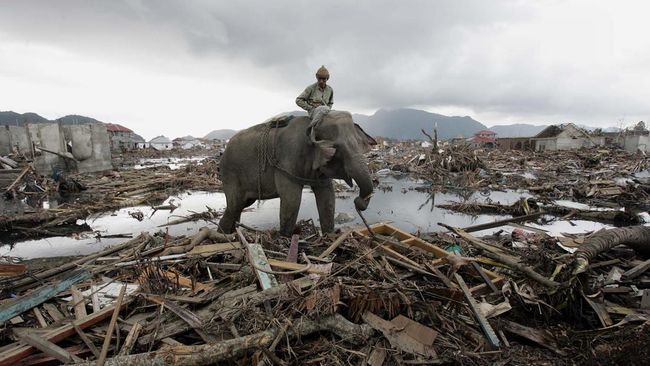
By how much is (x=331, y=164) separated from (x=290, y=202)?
1016mm

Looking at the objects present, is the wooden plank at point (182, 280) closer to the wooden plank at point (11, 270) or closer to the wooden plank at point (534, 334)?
the wooden plank at point (11, 270)

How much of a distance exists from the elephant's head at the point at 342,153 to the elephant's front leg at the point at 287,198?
0.59m

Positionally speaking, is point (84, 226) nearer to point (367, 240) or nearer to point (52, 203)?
point (52, 203)

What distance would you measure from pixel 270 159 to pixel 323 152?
1252 millimetres

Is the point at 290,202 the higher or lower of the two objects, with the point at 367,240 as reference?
higher

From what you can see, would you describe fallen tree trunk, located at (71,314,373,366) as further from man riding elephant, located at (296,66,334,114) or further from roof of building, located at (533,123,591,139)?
roof of building, located at (533,123,591,139)

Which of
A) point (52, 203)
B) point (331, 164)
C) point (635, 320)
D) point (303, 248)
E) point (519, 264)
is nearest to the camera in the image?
point (635, 320)

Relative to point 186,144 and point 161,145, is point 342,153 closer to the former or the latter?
point 186,144

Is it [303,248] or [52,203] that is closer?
[303,248]

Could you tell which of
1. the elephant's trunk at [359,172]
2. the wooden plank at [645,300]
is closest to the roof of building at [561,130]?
the wooden plank at [645,300]

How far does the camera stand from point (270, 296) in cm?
316

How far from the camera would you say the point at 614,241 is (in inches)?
186

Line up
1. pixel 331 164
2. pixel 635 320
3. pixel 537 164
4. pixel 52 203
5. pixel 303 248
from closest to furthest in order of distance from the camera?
pixel 635 320, pixel 303 248, pixel 331 164, pixel 52 203, pixel 537 164

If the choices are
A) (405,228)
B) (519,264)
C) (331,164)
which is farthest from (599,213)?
(331,164)
